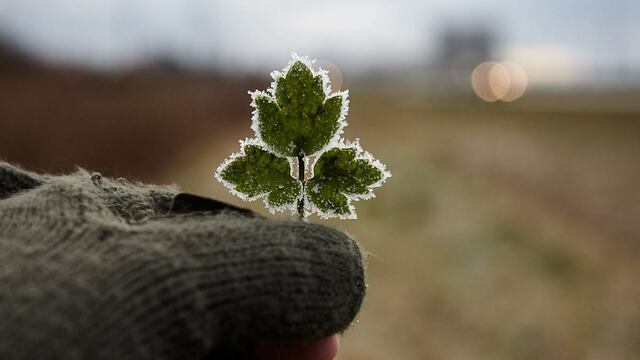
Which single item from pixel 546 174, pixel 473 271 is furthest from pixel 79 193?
pixel 546 174

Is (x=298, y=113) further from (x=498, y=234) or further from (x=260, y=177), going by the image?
(x=498, y=234)

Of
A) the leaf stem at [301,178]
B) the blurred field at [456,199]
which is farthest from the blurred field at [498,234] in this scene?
the leaf stem at [301,178]

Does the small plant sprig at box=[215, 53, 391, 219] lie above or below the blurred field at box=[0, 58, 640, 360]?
below

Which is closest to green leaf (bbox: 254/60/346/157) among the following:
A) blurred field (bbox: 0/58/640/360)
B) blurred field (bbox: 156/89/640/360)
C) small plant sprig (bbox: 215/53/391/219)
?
small plant sprig (bbox: 215/53/391/219)

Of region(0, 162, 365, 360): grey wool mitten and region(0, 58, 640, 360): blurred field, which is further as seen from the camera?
region(0, 58, 640, 360): blurred field

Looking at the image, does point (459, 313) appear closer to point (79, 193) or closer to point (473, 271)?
point (473, 271)

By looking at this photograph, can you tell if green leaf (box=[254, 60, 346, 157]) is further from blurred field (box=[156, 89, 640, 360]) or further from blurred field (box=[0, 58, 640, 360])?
blurred field (box=[156, 89, 640, 360])
